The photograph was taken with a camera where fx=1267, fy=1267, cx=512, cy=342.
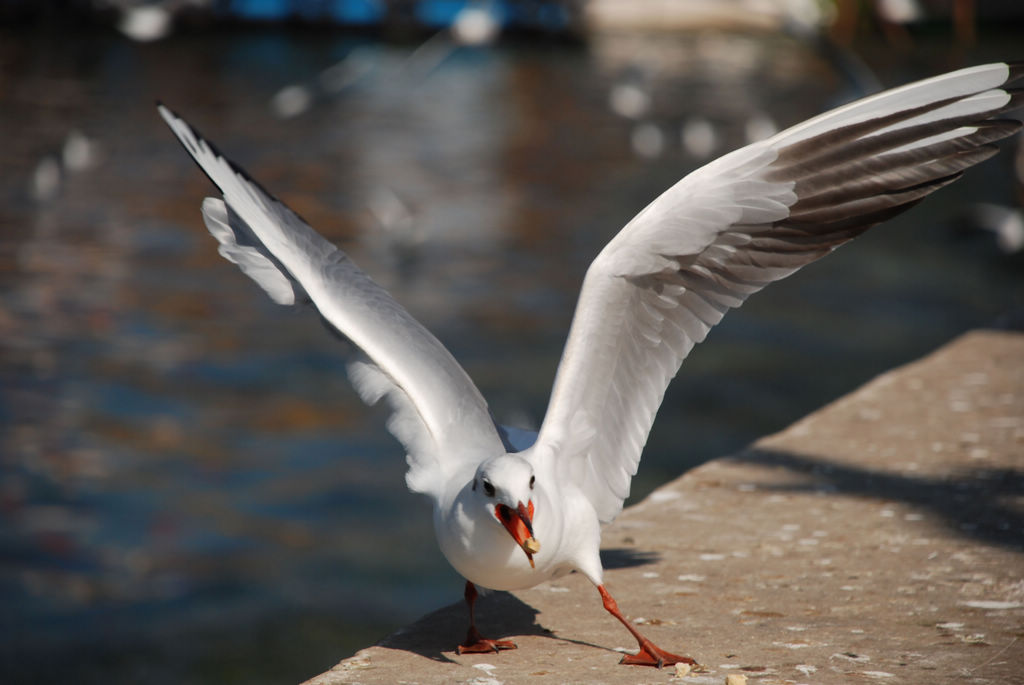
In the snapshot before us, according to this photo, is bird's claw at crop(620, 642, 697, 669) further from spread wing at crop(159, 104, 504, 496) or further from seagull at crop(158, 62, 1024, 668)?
spread wing at crop(159, 104, 504, 496)

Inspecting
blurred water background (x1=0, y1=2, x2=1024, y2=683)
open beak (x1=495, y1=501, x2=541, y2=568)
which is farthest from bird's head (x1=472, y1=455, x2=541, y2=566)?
blurred water background (x1=0, y1=2, x2=1024, y2=683)

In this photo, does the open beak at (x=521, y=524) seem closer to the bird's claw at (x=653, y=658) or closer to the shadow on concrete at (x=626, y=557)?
the bird's claw at (x=653, y=658)

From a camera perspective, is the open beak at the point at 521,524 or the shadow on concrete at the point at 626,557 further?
the shadow on concrete at the point at 626,557

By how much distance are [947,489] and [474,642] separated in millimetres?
1937

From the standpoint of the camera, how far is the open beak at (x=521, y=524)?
2748 millimetres

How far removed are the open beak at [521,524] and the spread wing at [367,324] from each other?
36 centimetres

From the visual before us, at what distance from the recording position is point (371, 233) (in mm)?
13445

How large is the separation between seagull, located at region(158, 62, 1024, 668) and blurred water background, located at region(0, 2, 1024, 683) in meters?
1.19

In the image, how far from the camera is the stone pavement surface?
3051mm

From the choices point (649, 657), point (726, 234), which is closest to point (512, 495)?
point (649, 657)

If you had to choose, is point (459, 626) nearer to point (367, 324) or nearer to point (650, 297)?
point (367, 324)

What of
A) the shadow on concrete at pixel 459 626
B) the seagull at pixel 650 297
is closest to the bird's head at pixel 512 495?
the seagull at pixel 650 297

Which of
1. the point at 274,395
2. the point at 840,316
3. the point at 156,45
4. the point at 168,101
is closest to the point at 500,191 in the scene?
the point at 840,316

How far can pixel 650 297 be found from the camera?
A: 3.23 meters
